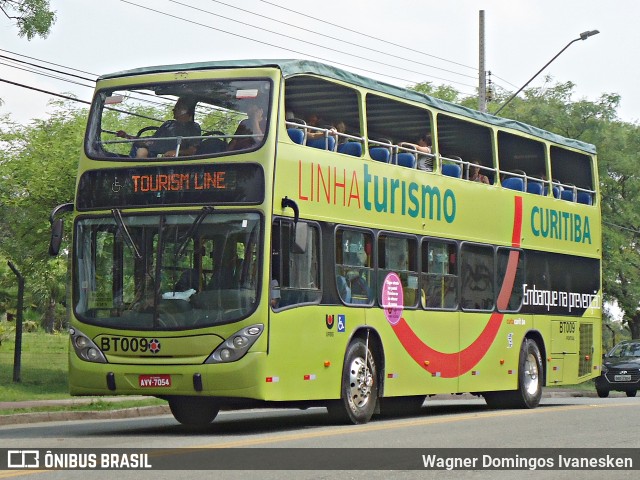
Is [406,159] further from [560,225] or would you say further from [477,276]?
[560,225]

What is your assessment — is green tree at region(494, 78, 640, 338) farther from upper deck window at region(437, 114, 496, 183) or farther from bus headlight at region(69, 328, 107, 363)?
bus headlight at region(69, 328, 107, 363)

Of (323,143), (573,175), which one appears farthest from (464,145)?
(573,175)

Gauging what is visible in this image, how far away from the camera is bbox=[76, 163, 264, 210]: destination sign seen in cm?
1508

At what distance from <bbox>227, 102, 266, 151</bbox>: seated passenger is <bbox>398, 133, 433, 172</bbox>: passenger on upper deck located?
3.91 m

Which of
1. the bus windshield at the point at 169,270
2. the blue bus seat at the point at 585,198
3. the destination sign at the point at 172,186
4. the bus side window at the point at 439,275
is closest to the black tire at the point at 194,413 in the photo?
the bus windshield at the point at 169,270

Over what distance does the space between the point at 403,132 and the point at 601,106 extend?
2815 centimetres

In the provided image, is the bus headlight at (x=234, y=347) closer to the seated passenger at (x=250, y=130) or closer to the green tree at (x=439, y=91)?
the seated passenger at (x=250, y=130)

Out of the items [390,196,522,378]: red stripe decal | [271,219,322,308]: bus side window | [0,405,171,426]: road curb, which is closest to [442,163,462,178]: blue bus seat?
[390,196,522,378]: red stripe decal

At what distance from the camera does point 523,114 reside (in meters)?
46.0

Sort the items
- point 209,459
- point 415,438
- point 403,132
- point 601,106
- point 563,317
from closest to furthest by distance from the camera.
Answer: point 209,459 < point 415,438 < point 403,132 < point 563,317 < point 601,106

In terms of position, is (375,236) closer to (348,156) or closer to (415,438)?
(348,156)

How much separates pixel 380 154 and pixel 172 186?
373 cm

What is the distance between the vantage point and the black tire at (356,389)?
16484mm

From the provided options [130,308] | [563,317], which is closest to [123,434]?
[130,308]
